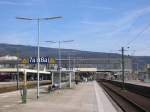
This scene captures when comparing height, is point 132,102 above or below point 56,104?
below

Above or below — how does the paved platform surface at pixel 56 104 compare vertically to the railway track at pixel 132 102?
above

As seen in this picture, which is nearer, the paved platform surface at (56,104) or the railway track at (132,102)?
the paved platform surface at (56,104)

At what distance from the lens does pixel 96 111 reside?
27.0m

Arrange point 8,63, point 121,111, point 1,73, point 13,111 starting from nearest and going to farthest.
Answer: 1. point 13,111
2. point 121,111
3. point 1,73
4. point 8,63

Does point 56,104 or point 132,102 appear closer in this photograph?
point 56,104

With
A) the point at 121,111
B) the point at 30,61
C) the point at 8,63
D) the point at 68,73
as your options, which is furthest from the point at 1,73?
the point at 121,111

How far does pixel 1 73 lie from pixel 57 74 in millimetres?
95748

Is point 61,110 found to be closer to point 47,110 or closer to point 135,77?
point 47,110

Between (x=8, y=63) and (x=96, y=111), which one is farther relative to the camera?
(x=8, y=63)

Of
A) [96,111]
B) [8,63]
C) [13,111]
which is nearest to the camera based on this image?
[13,111]

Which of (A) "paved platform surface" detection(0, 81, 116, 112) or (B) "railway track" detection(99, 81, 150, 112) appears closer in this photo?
(A) "paved platform surface" detection(0, 81, 116, 112)

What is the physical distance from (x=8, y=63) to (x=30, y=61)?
443 feet

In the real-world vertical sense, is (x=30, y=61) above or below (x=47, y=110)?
above

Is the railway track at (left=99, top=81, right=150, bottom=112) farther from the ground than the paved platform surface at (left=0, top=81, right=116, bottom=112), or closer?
closer
